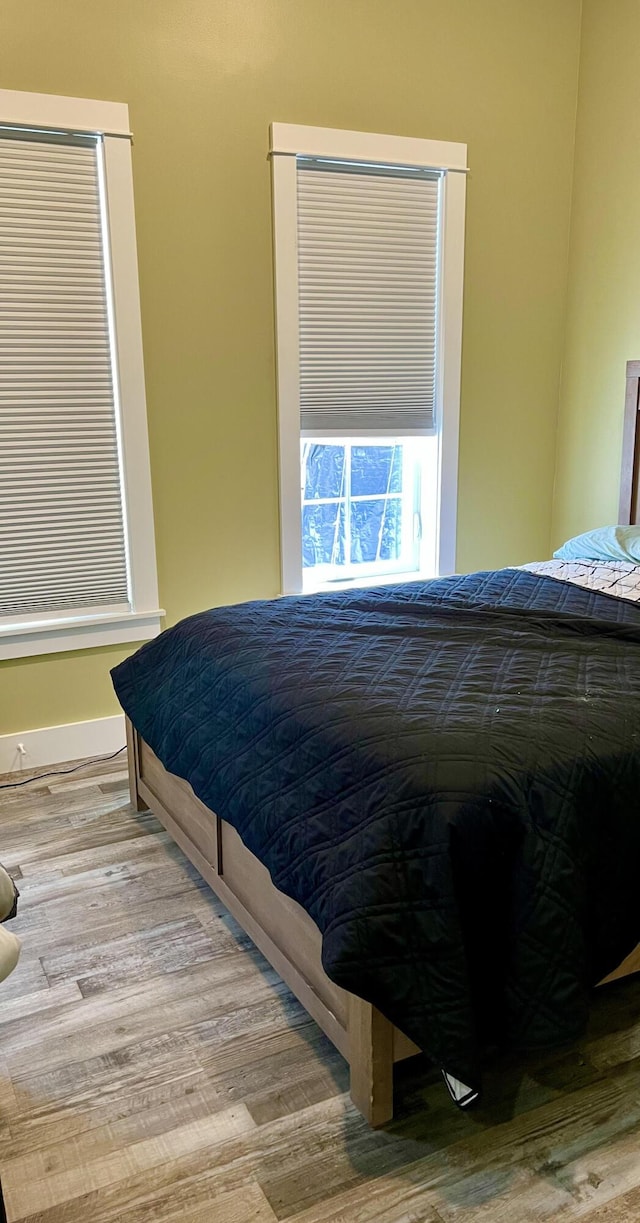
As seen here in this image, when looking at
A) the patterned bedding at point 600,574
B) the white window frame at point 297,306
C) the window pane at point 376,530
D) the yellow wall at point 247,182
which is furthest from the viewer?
the window pane at point 376,530

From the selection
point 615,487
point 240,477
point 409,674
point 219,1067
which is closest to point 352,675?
point 409,674

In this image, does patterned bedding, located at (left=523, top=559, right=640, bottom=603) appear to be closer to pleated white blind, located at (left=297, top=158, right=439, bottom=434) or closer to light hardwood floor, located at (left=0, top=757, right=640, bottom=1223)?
pleated white blind, located at (left=297, top=158, right=439, bottom=434)

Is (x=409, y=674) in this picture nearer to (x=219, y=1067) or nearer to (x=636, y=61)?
(x=219, y=1067)

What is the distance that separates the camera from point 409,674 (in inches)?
80.9

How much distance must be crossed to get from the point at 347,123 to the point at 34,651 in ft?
7.81

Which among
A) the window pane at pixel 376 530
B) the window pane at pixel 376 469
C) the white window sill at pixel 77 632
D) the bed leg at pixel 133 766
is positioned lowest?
the bed leg at pixel 133 766

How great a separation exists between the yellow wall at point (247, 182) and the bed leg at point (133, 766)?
0.58 metres

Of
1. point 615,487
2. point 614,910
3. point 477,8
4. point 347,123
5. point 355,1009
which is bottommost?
point 355,1009

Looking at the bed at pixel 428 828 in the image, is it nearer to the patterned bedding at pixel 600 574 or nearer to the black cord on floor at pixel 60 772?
the patterned bedding at pixel 600 574

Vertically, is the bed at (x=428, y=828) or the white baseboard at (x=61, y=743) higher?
the bed at (x=428, y=828)

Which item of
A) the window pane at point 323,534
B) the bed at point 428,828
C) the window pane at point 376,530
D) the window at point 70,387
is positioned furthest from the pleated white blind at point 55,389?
the bed at point 428,828

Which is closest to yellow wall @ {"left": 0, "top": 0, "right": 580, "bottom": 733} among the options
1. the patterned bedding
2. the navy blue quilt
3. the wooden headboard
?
the wooden headboard

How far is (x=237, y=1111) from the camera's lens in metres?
1.70

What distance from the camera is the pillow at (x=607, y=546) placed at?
3.10 metres
